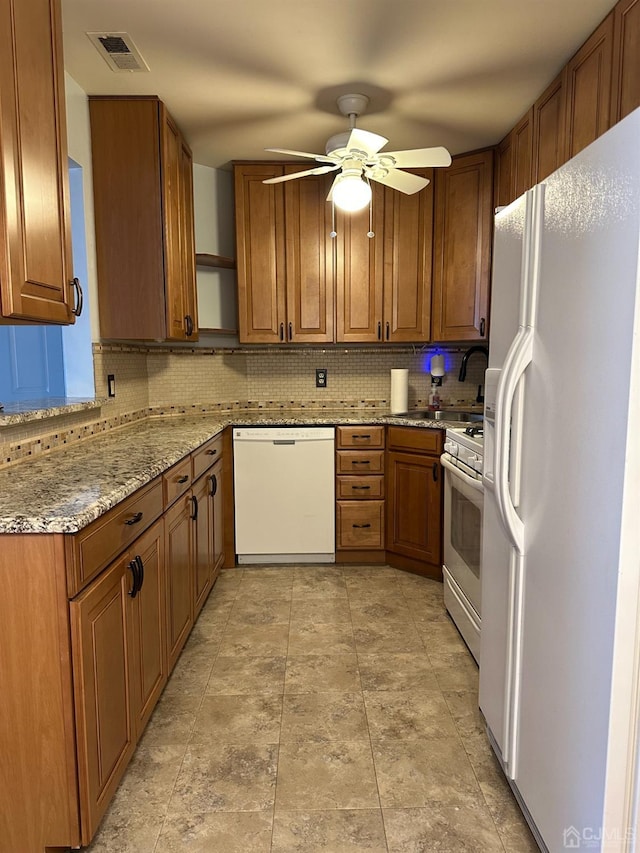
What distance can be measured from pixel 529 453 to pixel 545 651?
0.48 metres

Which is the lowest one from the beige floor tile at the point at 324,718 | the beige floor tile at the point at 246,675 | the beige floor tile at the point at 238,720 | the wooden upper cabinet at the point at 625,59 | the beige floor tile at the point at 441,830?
the beige floor tile at the point at 246,675

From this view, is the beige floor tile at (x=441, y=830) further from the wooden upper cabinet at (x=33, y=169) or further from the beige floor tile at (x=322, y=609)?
the wooden upper cabinet at (x=33, y=169)

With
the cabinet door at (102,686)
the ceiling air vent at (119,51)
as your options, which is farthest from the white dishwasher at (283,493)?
the ceiling air vent at (119,51)

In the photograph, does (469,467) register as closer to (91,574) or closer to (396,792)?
(396,792)

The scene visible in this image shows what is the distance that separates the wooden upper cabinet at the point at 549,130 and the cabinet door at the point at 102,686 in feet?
8.05

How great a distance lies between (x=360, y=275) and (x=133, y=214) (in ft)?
4.74

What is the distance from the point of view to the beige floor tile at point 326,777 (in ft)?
5.31

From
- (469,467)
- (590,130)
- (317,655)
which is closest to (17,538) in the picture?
(317,655)

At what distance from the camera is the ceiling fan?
2.32 m

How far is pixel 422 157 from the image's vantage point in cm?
239

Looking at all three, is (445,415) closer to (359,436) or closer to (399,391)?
(399,391)

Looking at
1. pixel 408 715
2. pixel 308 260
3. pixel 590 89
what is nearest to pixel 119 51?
pixel 308 260

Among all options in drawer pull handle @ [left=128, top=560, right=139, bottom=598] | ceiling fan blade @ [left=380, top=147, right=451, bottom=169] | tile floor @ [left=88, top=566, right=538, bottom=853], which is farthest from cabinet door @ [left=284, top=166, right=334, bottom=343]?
drawer pull handle @ [left=128, top=560, right=139, bottom=598]

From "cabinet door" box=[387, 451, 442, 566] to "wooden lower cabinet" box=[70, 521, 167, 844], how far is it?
1.77 meters
